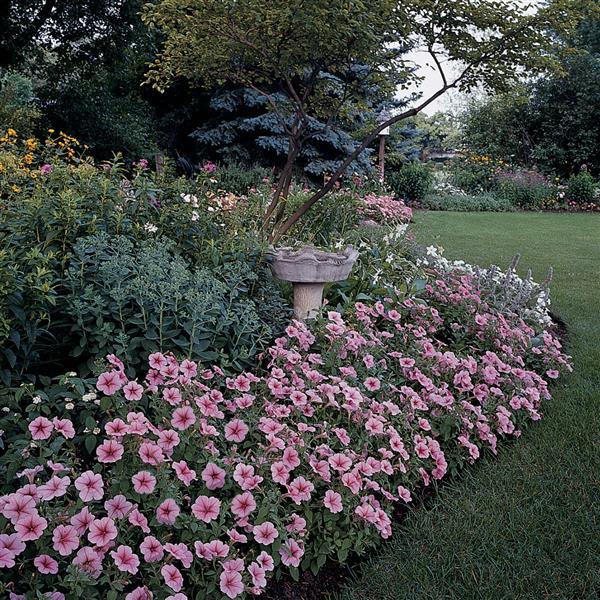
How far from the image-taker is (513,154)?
17.7 metres

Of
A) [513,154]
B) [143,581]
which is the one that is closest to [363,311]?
[143,581]

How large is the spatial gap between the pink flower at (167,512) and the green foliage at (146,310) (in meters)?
0.67

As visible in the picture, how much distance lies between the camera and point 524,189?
15.2 metres

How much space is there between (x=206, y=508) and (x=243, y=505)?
4.6 inches

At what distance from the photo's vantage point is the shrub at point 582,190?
14.5m

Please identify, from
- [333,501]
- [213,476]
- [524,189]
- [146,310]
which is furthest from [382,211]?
[524,189]

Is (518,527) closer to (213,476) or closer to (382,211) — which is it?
(213,476)

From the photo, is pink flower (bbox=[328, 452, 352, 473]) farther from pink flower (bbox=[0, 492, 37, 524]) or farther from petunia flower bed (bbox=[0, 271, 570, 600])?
pink flower (bbox=[0, 492, 37, 524])

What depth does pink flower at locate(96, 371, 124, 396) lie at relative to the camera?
1.84 meters

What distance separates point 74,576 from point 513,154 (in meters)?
18.3

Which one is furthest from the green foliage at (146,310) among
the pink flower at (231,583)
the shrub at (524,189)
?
the shrub at (524,189)

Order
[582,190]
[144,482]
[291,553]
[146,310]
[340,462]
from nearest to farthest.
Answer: [144,482]
[291,553]
[340,462]
[146,310]
[582,190]

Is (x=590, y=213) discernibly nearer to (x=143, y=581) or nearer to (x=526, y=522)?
(x=526, y=522)

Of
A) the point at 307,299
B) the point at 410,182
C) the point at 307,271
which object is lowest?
the point at 307,299
